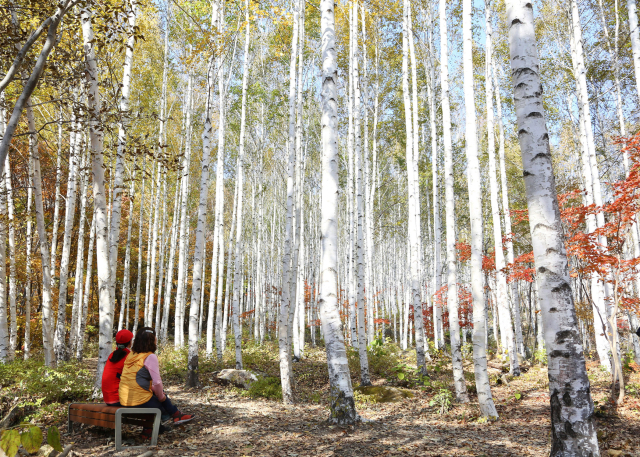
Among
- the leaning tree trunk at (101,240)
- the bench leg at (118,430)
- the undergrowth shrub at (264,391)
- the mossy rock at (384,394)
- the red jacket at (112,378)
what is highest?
the leaning tree trunk at (101,240)

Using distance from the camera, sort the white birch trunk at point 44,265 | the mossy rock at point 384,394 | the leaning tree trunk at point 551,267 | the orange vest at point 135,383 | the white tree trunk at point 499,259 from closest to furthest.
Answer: the leaning tree trunk at point 551,267
the orange vest at point 135,383
the white birch trunk at point 44,265
the mossy rock at point 384,394
the white tree trunk at point 499,259

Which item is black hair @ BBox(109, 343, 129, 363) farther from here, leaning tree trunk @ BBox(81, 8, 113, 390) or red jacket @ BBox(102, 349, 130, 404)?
leaning tree trunk @ BBox(81, 8, 113, 390)

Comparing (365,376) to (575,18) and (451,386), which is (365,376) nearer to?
(451,386)

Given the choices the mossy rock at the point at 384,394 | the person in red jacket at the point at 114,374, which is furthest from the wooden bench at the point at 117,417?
the mossy rock at the point at 384,394

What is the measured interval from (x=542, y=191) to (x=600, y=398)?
5.94 meters

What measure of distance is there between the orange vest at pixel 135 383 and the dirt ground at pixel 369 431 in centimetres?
46

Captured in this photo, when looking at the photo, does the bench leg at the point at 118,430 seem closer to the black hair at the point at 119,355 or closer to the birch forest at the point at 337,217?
the birch forest at the point at 337,217

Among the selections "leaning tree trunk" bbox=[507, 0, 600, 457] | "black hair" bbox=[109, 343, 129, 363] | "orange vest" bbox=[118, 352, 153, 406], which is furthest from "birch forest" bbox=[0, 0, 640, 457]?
"black hair" bbox=[109, 343, 129, 363]

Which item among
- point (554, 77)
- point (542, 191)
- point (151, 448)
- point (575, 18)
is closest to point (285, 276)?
point (151, 448)

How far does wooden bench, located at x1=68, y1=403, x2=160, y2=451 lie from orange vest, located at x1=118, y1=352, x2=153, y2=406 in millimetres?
107

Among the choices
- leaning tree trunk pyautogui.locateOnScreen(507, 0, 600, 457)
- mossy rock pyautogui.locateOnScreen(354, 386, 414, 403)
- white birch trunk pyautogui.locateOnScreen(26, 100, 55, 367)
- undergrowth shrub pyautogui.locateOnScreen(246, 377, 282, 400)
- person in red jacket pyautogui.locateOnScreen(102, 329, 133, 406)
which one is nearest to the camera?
leaning tree trunk pyautogui.locateOnScreen(507, 0, 600, 457)

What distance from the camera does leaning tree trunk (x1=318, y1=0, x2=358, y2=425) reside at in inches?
180

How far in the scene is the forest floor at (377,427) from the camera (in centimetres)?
394

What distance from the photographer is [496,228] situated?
10062 mm
